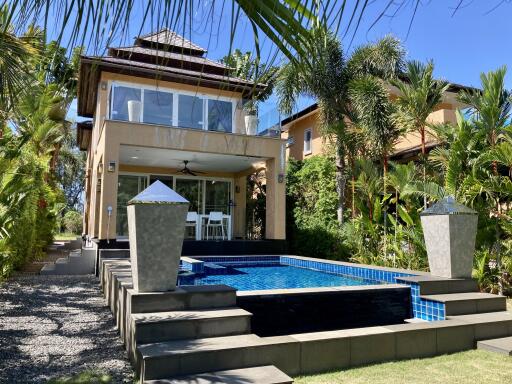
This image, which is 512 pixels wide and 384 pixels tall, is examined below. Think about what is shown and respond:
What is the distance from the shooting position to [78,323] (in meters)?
7.34

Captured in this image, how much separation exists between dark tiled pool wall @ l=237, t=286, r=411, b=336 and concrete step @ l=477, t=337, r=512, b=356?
1.75 m

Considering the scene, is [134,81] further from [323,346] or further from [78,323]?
[323,346]

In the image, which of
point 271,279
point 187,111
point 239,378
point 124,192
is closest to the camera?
point 239,378

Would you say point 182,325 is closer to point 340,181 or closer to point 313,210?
point 340,181

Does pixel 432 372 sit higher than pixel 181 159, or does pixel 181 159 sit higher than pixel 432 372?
pixel 181 159

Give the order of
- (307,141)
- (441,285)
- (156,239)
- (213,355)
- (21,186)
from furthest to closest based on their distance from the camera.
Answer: (307,141)
(21,186)
(441,285)
(156,239)
(213,355)

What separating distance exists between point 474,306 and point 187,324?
5350 mm

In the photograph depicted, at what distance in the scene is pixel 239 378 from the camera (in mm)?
4566

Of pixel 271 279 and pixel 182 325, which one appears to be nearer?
pixel 182 325

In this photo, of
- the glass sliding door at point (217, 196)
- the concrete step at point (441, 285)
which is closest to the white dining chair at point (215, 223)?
the glass sliding door at point (217, 196)

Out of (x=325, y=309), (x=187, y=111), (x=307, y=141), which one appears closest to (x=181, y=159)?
(x=187, y=111)

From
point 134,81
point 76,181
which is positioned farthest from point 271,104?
point 76,181

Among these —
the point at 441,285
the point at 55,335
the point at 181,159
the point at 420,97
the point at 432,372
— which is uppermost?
the point at 420,97

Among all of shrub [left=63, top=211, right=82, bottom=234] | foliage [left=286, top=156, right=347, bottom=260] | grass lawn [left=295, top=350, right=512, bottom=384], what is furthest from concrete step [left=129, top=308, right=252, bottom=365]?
shrub [left=63, top=211, right=82, bottom=234]
